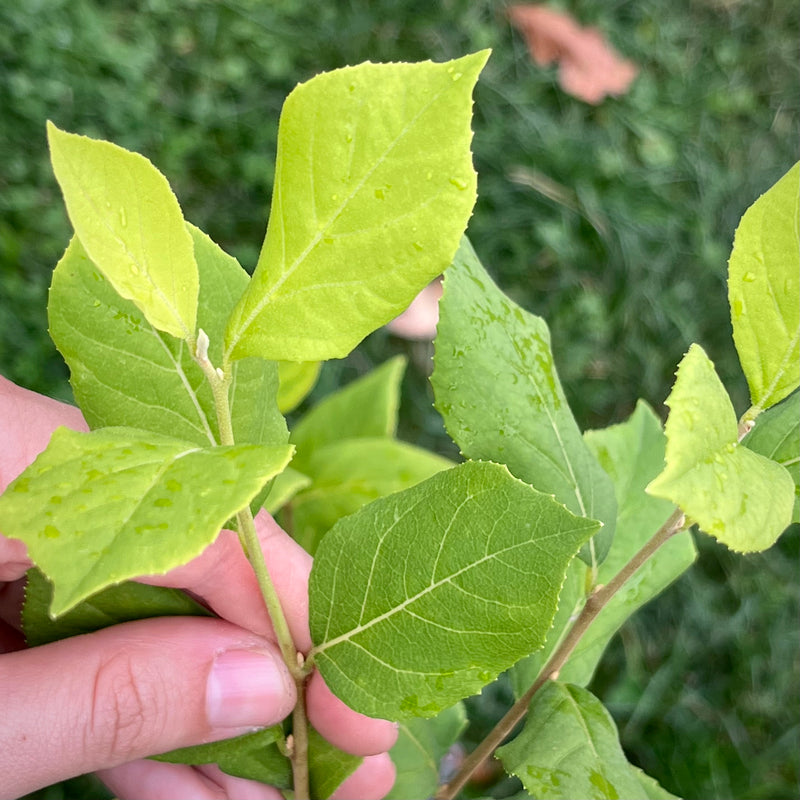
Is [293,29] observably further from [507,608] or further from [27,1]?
[507,608]

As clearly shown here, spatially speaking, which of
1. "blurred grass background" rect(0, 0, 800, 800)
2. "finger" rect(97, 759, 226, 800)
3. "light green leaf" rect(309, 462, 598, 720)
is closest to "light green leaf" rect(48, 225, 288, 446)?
"light green leaf" rect(309, 462, 598, 720)

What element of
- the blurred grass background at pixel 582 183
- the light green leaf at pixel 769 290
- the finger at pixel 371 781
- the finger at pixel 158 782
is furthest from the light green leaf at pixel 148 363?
the blurred grass background at pixel 582 183

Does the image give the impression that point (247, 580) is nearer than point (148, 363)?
No

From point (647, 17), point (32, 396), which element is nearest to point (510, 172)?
point (647, 17)

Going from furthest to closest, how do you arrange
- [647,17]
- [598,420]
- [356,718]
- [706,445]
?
[647,17] < [598,420] < [356,718] < [706,445]

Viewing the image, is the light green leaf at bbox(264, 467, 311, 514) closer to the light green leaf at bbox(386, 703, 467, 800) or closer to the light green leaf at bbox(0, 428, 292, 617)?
the light green leaf at bbox(386, 703, 467, 800)

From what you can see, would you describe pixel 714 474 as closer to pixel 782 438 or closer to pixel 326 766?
pixel 782 438

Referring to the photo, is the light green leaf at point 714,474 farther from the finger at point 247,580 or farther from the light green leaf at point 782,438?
the finger at point 247,580

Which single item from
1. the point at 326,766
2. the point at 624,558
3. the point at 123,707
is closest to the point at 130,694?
the point at 123,707
